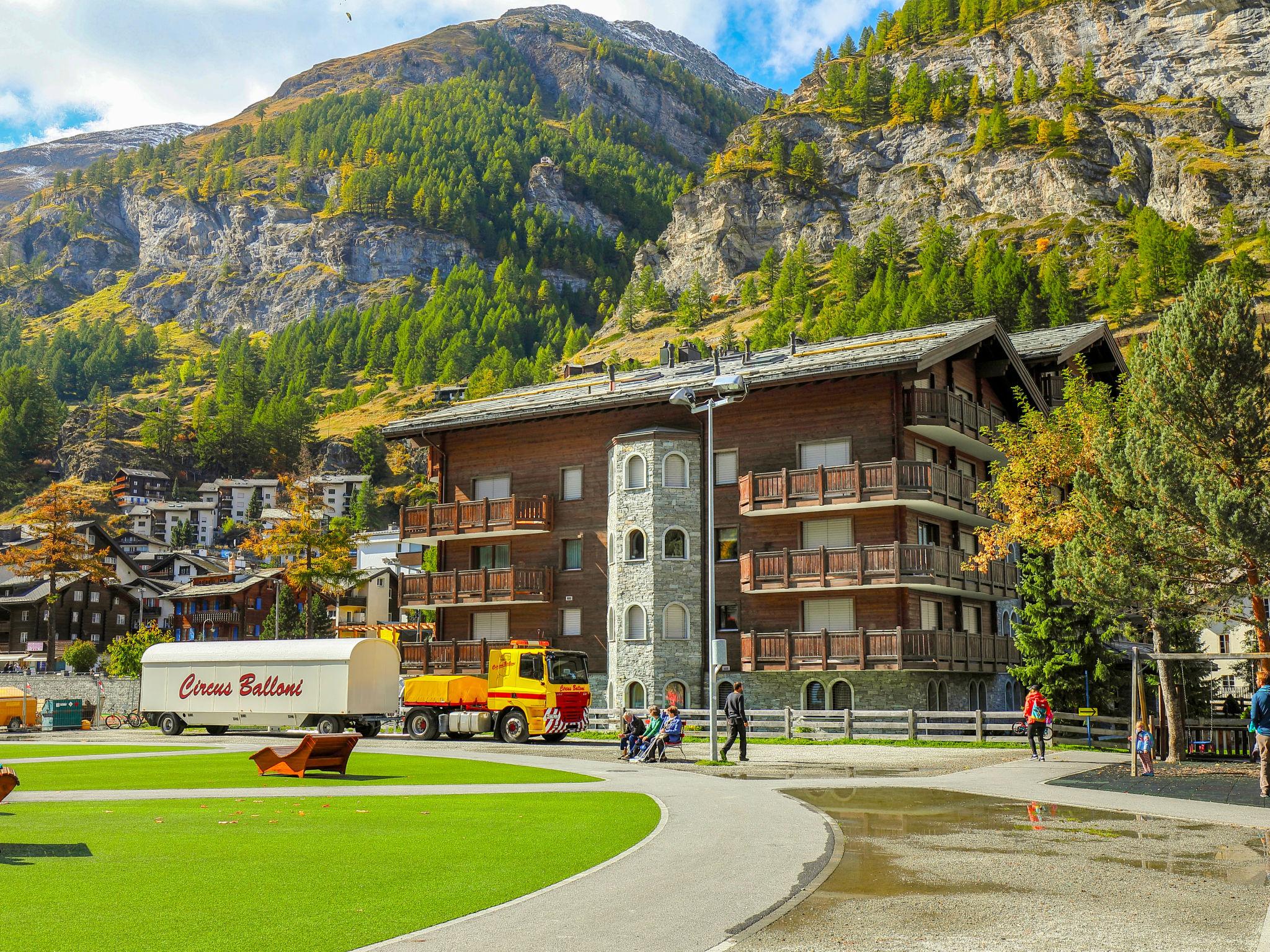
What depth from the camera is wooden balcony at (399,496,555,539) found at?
49938 millimetres

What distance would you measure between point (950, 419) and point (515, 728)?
19.5 meters

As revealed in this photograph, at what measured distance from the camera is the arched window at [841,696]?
143ft

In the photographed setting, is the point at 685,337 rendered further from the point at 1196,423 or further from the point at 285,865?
the point at 285,865

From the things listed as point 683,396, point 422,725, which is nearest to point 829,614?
point 422,725

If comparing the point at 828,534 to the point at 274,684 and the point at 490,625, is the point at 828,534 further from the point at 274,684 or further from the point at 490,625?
the point at 274,684

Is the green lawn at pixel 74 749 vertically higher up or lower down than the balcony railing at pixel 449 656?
lower down

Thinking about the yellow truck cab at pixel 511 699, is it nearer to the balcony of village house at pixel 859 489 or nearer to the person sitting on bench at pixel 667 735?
the person sitting on bench at pixel 667 735

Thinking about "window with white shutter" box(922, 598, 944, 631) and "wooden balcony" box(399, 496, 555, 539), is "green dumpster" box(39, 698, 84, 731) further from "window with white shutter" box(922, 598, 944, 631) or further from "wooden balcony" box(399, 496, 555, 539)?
"window with white shutter" box(922, 598, 944, 631)

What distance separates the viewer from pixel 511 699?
38188 millimetres

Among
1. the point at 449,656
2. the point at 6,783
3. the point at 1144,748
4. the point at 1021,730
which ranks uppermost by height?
the point at 449,656

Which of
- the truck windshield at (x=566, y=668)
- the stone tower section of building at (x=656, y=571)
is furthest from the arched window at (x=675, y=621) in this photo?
the truck windshield at (x=566, y=668)

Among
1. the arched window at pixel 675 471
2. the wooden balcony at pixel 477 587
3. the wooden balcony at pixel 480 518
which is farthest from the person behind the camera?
the wooden balcony at pixel 480 518

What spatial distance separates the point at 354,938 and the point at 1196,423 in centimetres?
2197

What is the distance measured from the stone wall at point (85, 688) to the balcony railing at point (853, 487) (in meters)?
36.3
